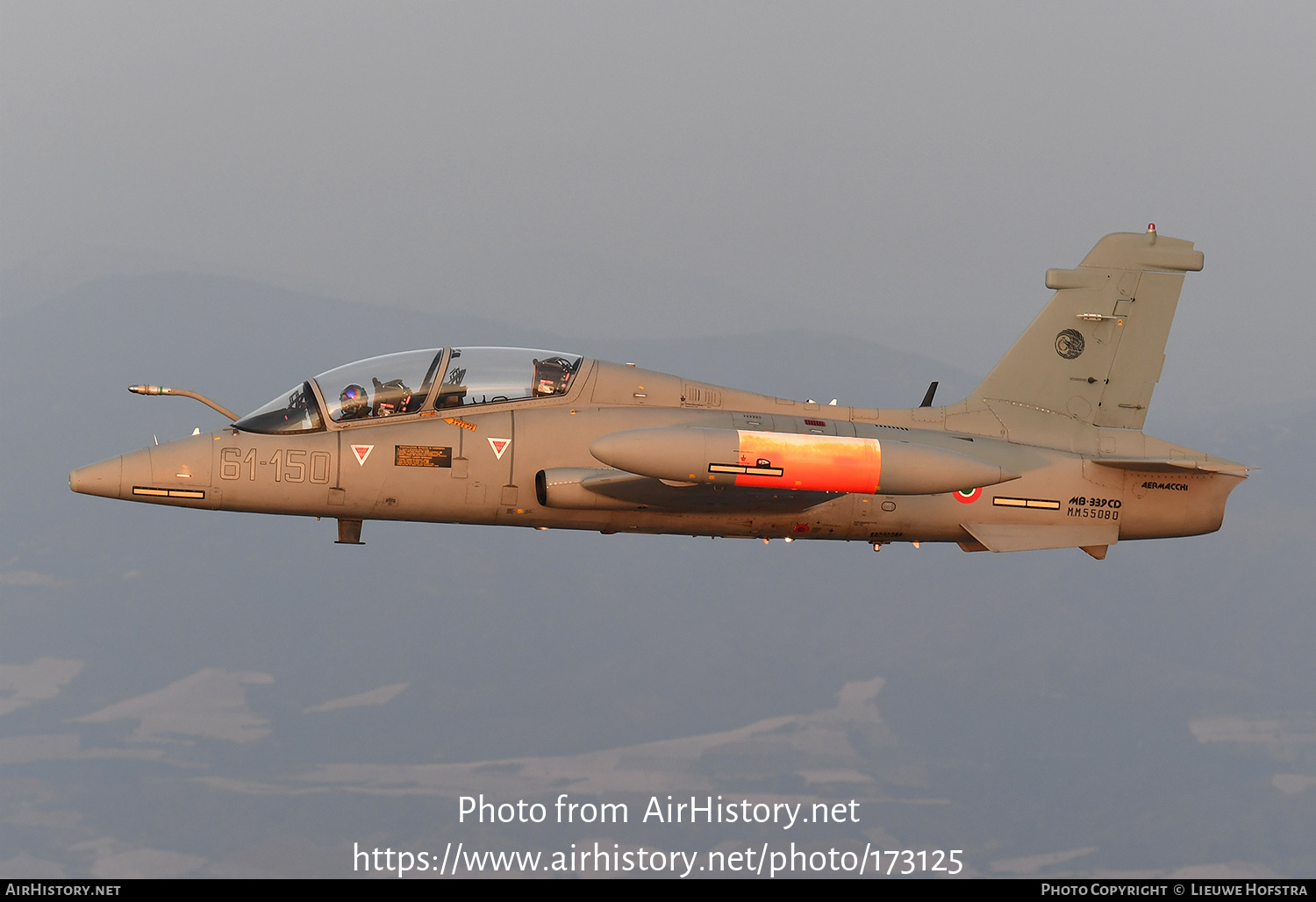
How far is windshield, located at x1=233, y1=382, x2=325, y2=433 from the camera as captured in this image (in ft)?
57.4

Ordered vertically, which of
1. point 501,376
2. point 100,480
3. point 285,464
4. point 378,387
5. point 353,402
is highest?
point 501,376

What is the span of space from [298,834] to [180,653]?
131ft

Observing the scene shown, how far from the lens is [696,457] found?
15875 mm

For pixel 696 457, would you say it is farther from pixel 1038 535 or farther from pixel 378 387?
pixel 1038 535

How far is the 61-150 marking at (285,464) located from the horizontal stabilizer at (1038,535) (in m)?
8.64

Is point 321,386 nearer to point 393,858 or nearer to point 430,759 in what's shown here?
point 393,858

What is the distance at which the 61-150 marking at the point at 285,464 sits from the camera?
17.2 m

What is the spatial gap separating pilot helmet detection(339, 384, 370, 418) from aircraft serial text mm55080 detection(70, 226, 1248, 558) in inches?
0.9

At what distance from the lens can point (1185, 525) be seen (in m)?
19.6

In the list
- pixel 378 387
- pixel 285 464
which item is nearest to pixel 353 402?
pixel 378 387

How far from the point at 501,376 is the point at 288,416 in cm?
273

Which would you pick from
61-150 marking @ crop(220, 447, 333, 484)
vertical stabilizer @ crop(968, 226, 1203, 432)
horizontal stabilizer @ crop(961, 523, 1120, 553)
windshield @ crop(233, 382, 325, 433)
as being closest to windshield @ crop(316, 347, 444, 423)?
windshield @ crop(233, 382, 325, 433)

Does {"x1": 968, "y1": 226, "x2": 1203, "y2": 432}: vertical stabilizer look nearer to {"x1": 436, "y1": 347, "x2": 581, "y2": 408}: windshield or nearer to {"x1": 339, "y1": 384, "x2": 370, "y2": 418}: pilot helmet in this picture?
{"x1": 436, "y1": 347, "x2": 581, "y2": 408}: windshield

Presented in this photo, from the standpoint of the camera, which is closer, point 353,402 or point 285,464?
point 285,464
